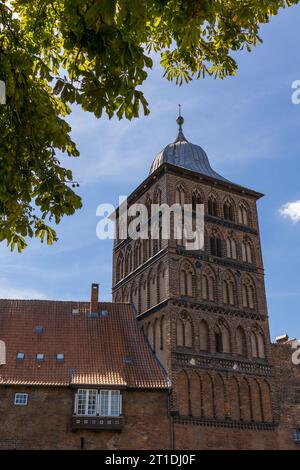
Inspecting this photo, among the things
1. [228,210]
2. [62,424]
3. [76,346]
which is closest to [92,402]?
[62,424]

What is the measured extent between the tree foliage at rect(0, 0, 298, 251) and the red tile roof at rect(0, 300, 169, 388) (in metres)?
18.5

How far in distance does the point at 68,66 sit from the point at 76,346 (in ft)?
70.5

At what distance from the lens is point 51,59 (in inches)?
325

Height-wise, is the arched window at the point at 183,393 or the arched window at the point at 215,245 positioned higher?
the arched window at the point at 215,245

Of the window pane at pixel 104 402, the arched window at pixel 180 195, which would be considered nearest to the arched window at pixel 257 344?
the arched window at pixel 180 195

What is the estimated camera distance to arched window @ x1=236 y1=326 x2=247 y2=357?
2898cm

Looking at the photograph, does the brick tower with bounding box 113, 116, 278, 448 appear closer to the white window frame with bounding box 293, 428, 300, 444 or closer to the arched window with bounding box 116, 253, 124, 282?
the arched window with bounding box 116, 253, 124, 282

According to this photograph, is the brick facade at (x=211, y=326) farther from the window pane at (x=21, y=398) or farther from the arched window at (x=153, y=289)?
the window pane at (x=21, y=398)

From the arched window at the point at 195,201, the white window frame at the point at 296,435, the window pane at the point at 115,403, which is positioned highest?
the arched window at the point at 195,201

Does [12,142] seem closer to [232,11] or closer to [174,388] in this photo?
[232,11]

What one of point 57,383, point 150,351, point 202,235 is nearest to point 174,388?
point 150,351

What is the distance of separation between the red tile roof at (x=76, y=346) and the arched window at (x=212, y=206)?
7421 mm

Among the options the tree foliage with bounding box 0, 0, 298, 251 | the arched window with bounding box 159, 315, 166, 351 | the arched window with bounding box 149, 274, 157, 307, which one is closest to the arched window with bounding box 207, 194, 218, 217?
the arched window with bounding box 149, 274, 157, 307

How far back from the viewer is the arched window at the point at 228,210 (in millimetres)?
32906
